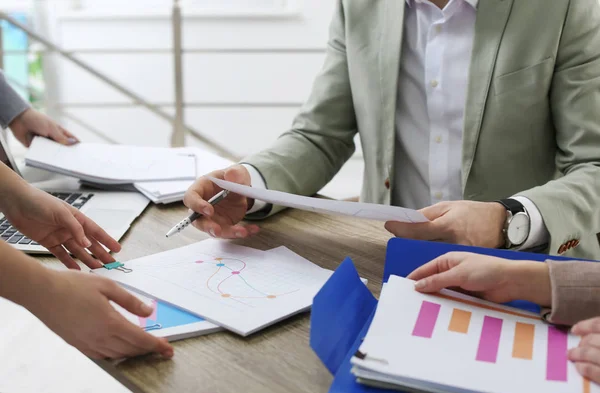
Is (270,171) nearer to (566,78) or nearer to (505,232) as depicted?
(505,232)

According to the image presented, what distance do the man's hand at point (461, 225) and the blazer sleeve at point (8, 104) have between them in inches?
38.2

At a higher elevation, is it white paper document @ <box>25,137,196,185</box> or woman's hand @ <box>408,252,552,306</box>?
woman's hand @ <box>408,252,552,306</box>

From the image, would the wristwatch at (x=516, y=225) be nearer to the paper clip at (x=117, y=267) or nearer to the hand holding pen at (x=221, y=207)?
the hand holding pen at (x=221, y=207)

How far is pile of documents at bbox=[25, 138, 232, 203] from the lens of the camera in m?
1.20

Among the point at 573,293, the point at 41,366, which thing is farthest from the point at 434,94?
the point at 41,366

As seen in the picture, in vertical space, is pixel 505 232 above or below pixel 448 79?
below

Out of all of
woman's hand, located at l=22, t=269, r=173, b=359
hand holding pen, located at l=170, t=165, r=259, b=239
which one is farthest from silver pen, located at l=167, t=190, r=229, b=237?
woman's hand, located at l=22, t=269, r=173, b=359

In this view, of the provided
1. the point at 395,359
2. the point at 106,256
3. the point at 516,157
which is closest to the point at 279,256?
the point at 106,256

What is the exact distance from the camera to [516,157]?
1152 mm

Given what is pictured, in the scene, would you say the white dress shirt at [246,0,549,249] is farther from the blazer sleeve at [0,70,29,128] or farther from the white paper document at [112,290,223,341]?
the blazer sleeve at [0,70,29,128]

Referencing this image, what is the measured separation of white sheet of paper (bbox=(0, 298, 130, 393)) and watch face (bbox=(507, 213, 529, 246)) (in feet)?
3.20

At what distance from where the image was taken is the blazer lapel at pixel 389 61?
1.22 m

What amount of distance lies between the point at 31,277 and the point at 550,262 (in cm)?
56

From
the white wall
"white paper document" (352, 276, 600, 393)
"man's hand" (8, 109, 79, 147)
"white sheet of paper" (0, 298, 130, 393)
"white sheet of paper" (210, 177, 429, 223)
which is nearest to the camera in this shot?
"white paper document" (352, 276, 600, 393)
